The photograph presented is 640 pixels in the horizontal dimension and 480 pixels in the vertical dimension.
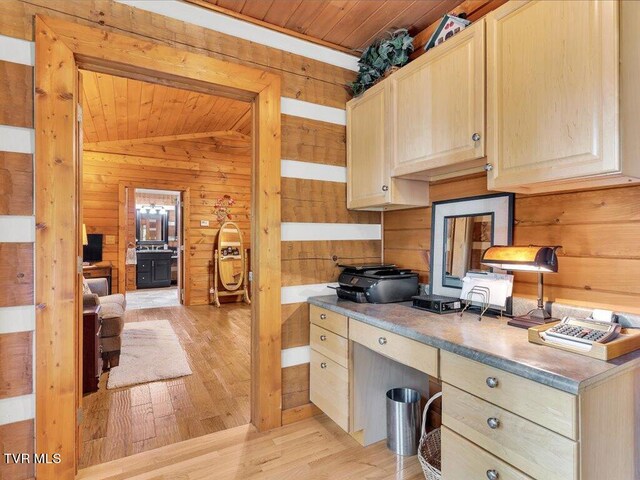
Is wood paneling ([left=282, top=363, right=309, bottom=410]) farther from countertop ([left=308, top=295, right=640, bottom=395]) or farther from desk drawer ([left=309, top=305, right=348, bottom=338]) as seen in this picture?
countertop ([left=308, top=295, right=640, bottom=395])

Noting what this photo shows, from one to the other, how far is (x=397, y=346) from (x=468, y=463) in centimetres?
51

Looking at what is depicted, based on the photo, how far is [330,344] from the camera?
2.12 meters

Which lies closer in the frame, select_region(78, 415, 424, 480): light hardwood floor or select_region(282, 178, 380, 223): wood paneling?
select_region(78, 415, 424, 480): light hardwood floor

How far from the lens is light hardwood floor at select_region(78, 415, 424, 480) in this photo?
1.79m

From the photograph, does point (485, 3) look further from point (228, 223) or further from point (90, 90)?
point (228, 223)

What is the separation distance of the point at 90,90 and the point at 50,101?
229cm

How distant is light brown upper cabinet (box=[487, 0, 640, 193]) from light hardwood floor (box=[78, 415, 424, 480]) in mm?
1553

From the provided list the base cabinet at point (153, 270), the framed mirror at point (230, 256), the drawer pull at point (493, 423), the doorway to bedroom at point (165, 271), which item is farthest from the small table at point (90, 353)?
the base cabinet at point (153, 270)

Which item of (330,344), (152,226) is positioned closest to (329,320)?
(330,344)

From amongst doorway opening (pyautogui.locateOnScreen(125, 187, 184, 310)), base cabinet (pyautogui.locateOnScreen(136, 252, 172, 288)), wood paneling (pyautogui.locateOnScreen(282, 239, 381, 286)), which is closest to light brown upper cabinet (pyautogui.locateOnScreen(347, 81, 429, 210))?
wood paneling (pyautogui.locateOnScreen(282, 239, 381, 286))

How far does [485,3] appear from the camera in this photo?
1883 millimetres

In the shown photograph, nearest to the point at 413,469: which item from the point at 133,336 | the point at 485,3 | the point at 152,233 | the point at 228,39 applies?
the point at 485,3

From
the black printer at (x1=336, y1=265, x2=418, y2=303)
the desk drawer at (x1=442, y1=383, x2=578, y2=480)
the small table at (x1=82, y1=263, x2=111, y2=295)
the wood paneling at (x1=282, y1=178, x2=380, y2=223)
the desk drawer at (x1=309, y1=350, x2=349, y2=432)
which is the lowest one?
the desk drawer at (x1=309, y1=350, x2=349, y2=432)

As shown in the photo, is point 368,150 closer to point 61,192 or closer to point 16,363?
point 61,192
